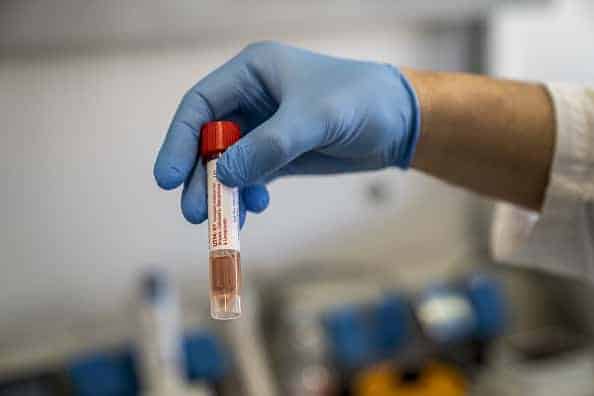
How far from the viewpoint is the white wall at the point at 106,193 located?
1.36 meters

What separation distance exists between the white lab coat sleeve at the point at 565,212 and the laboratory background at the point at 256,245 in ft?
1.88

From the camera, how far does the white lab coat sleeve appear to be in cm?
80

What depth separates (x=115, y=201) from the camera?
147cm

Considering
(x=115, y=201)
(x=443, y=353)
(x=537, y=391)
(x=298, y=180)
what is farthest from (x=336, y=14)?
(x=537, y=391)

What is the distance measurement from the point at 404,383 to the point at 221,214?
107 centimetres

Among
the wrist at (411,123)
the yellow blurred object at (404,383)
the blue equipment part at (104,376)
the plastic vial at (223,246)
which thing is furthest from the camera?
the yellow blurred object at (404,383)

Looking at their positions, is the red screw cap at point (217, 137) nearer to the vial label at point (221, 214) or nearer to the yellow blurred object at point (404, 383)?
the vial label at point (221, 214)

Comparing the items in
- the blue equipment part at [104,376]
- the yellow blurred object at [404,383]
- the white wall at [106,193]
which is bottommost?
the yellow blurred object at [404,383]

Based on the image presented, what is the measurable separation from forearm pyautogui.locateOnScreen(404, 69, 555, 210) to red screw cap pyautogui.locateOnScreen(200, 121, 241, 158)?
24 centimetres

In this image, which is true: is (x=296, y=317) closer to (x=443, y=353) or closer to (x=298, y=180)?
(x=298, y=180)

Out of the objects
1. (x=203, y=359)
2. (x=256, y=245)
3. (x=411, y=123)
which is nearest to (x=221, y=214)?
(x=411, y=123)

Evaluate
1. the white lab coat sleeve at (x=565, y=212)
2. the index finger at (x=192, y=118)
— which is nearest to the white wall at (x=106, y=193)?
the index finger at (x=192, y=118)

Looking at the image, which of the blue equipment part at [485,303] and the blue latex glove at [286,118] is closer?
the blue latex glove at [286,118]

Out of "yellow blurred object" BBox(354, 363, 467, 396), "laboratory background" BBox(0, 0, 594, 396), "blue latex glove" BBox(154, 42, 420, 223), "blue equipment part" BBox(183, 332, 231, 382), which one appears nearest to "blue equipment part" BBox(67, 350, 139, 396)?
"laboratory background" BBox(0, 0, 594, 396)
